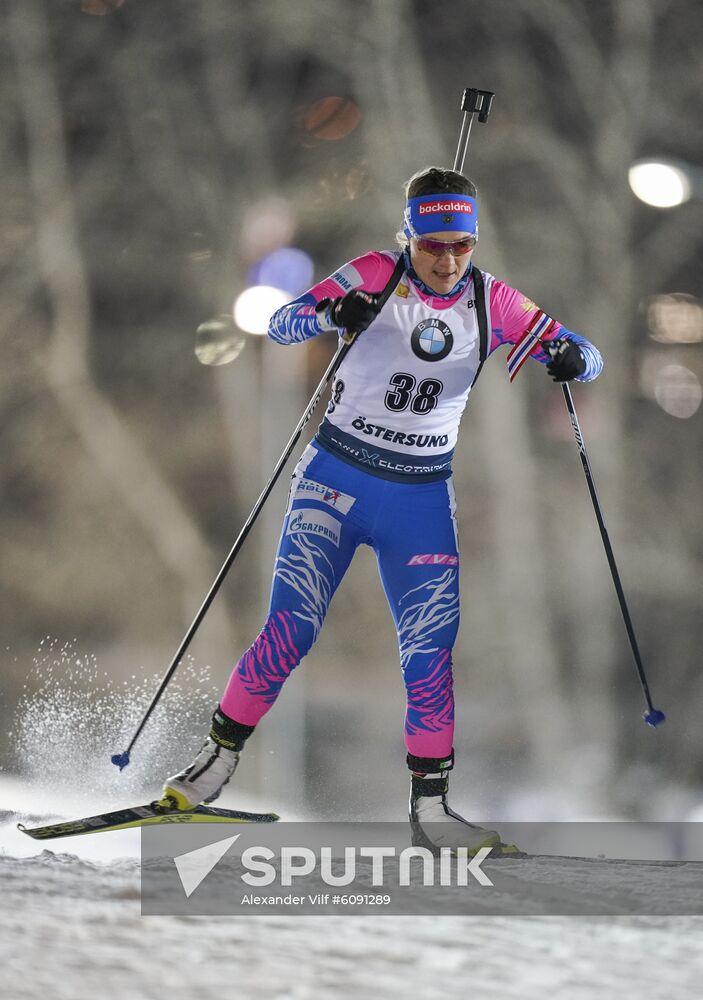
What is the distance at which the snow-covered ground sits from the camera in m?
1.66

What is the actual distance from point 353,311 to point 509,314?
45 centimetres

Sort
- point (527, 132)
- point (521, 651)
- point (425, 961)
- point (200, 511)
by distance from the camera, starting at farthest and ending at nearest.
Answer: point (200, 511) → point (521, 651) → point (527, 132) → point (425, 961)

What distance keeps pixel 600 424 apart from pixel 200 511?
3.24 meters

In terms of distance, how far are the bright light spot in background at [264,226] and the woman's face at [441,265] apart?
5183 millimetres

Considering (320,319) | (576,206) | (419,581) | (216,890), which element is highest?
(576,206)

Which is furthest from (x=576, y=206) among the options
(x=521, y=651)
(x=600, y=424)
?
(x=521, y=651)

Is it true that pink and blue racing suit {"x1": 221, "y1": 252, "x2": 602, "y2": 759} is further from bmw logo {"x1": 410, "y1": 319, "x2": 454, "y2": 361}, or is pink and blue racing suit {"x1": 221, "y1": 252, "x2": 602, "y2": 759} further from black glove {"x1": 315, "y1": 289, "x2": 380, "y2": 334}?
black glove {"x1": 315, "y1": 289, "x2": 380, "y2": 334}

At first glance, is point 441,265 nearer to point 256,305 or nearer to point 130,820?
point 130,820

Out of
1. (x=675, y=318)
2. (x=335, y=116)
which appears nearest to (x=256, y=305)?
(x=335, y=116)

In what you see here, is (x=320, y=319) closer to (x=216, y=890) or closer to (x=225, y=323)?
(x=216, y=890)

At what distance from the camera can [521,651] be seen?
8062mm

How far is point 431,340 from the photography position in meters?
2.54

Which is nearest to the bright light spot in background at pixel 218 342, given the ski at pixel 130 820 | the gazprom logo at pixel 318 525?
the gazprom logo at pixel 318 525

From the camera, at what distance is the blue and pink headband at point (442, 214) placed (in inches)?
Answer: 99.8
